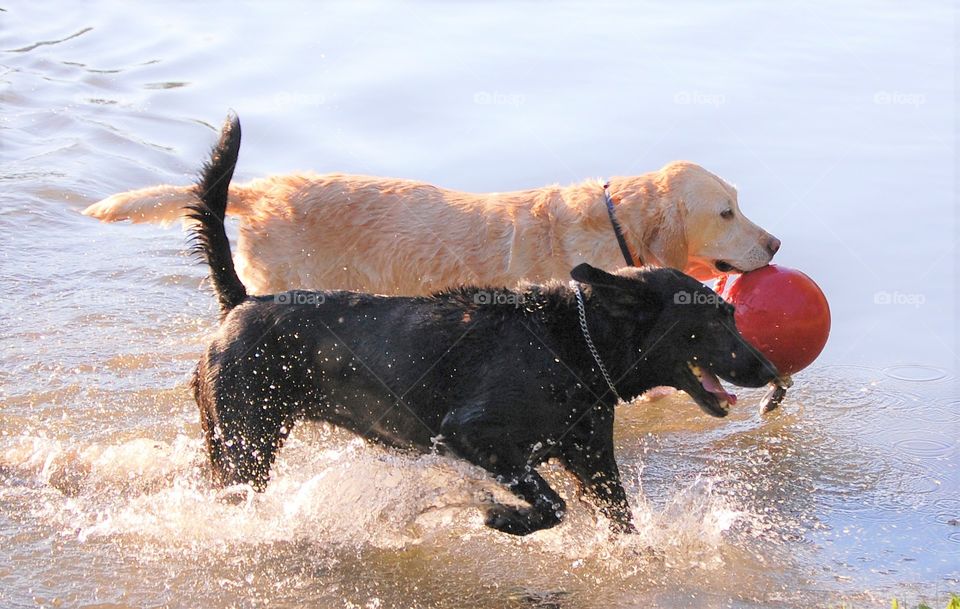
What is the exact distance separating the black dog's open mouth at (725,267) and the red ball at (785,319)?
63 centimetres

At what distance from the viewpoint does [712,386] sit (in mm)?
5016

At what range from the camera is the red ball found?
5785mm

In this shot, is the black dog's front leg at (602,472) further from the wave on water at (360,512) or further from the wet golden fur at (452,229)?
the wet golden fur at (452,229)

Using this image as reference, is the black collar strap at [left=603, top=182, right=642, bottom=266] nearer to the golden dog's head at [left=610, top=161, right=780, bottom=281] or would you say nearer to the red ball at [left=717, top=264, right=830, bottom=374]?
the golden dog's head at [left=610, top=161, right=780, bottom=281]

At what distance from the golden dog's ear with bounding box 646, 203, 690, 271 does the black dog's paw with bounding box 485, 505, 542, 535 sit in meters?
2.23

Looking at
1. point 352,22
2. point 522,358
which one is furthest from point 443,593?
point 352,22

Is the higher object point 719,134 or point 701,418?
point 719,134

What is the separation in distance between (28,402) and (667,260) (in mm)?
3721

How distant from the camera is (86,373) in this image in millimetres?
7008

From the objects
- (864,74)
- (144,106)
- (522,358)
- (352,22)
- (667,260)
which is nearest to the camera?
(522,358)

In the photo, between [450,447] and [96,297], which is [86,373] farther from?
[450,447]

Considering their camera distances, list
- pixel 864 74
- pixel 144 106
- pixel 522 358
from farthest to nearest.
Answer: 1. pixel 144 106
2. pixel 864 74
3. pixel 522 358

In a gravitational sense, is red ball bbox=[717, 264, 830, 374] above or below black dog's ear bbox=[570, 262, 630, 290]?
below

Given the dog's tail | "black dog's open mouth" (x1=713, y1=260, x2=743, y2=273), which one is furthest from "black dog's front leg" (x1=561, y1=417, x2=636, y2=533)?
"black dog's open mouth" (x1=713, y1=260, x2=743, y2=273)
